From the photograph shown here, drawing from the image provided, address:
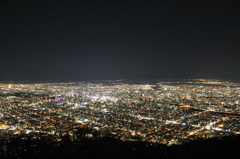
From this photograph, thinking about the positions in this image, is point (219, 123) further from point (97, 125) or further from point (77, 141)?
point (77, 141)

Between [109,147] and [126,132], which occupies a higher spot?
[109,147]

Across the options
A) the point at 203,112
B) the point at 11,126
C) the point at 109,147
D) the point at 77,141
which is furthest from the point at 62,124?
the point at 203,112

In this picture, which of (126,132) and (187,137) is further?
(126,132)

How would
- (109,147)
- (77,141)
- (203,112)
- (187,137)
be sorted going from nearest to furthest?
1. (109,147)
2. (77,141)
3. (187,137)
4. (203,112)

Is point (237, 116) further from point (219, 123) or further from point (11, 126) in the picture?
point (11, 126)

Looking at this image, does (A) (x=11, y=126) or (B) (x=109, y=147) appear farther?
(A) (x=11, y=126)

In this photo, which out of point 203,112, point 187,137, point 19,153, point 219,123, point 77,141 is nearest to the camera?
point 19,153

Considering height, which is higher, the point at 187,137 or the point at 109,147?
the point at 109,147

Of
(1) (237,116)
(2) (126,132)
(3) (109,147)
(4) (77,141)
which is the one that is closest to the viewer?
(3) (109,147)

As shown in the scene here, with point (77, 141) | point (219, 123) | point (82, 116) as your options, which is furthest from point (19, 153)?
point (219, 123)
